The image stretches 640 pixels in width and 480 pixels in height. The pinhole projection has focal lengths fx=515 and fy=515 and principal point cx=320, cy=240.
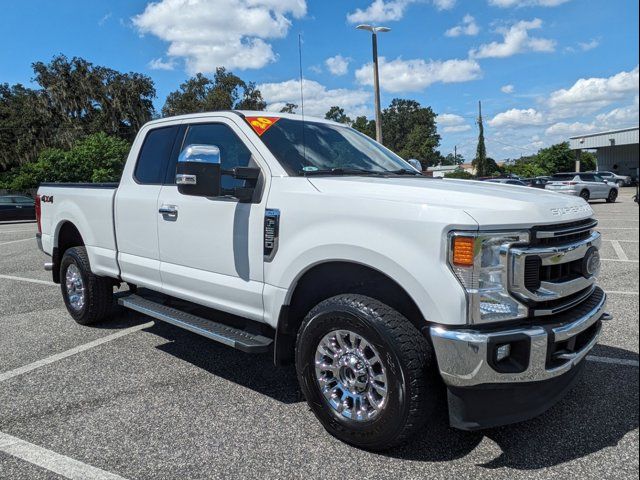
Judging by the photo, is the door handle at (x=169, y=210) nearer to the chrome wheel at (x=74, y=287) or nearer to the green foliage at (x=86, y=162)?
the chrome wheel at (x=74, y=287)

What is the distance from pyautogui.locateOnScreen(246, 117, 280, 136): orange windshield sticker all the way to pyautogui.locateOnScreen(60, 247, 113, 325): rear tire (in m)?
2.58

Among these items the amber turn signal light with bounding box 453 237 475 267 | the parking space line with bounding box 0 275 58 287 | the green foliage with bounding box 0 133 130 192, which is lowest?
the parking space line with bounding box 0 275 58 287

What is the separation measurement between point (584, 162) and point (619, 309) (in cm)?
4728

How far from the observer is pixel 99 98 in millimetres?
40375

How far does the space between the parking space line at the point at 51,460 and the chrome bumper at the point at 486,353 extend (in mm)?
1830

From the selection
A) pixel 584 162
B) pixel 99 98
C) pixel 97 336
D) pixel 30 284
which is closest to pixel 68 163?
pixel 99 98

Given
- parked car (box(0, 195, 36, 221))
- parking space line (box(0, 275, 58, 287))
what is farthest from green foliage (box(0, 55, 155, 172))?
parking space line (box(0, 275, 58, 287))

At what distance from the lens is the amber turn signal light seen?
8.20 feet

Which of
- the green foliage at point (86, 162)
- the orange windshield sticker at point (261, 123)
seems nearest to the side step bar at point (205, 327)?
the orange windshield sticker at point (261, 123)

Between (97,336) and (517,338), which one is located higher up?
(517,338)

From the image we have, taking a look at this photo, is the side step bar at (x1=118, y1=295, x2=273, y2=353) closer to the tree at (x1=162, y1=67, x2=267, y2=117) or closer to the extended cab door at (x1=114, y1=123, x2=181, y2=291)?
the extended cab door at (x1=114, y1=123, x2=181, y2=291)

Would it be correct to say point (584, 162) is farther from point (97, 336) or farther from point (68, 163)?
point (97, 336)

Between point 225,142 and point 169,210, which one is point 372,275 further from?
point 169,210

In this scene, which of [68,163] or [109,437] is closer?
[109,437]
